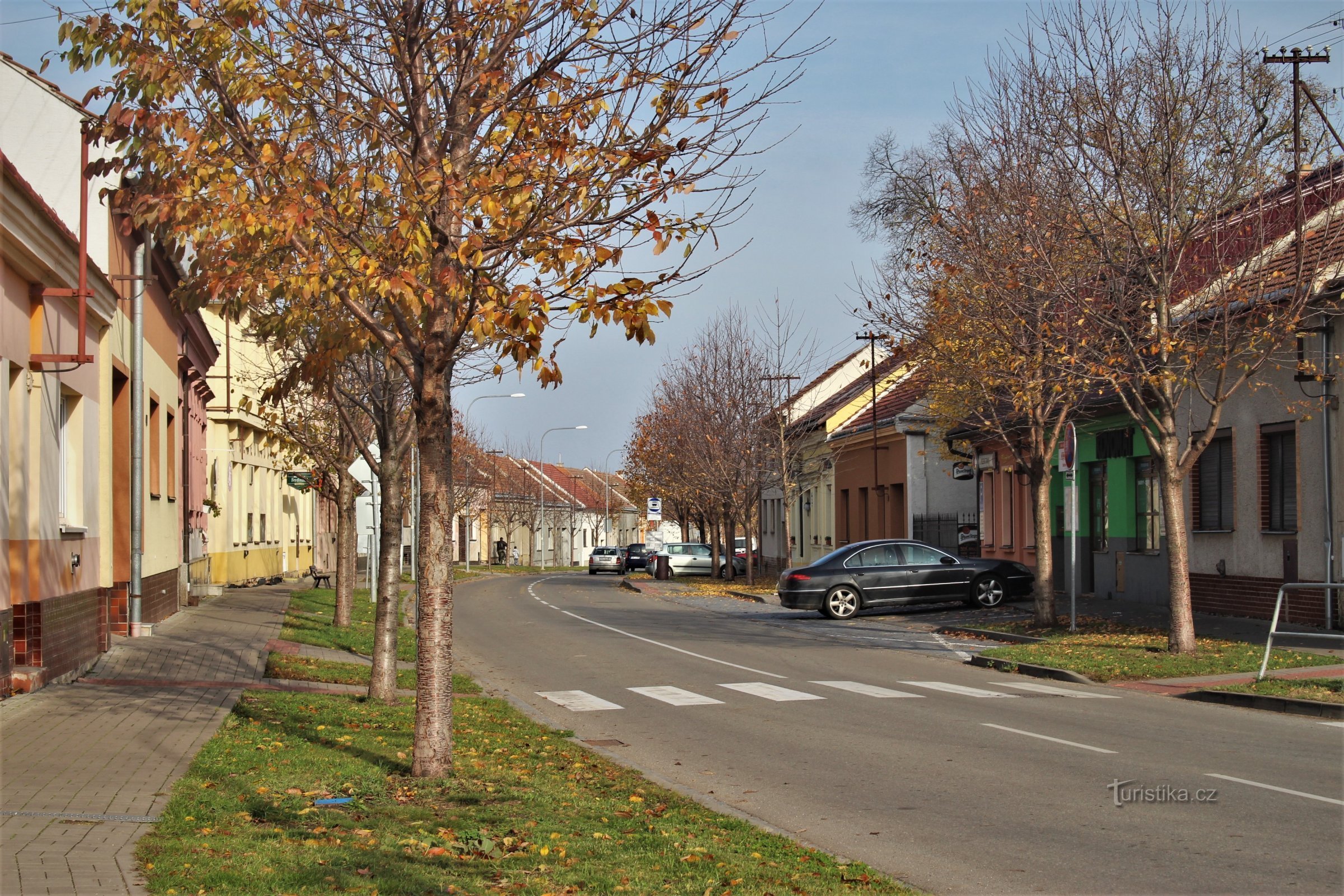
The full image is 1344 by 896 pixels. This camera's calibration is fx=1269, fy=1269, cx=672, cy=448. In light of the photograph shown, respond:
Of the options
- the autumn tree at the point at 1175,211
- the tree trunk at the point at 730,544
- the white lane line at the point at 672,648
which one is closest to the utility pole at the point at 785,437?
the tree trunk at the point at 730,544

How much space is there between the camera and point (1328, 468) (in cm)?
1891

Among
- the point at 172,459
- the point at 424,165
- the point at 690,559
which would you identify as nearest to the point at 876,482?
the point at 690,559

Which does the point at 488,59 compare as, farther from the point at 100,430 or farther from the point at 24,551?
the point at 100,430

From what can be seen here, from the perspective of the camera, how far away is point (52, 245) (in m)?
12.6

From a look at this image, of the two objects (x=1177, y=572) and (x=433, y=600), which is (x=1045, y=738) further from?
(x=1177, y=572)

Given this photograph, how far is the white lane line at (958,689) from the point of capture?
1443cm

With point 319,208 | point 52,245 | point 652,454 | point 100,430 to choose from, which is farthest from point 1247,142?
point 652,454

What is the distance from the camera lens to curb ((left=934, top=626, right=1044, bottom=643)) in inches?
804

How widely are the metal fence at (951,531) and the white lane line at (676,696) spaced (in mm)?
22165

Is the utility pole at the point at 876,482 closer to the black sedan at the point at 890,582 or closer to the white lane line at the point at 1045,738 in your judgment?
the black sedan at the point at 890,582

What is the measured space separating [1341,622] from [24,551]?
17.1 m

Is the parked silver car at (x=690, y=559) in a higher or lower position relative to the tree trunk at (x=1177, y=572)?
lower

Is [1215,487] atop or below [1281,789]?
atop

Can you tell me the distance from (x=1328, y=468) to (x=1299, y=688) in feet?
22.5
